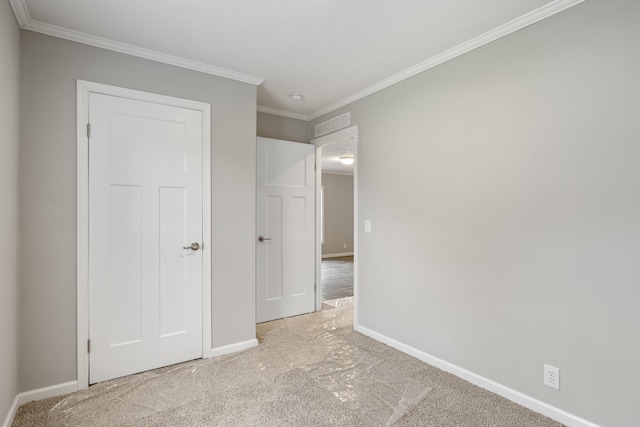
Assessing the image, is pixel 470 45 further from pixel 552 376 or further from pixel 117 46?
pixel 117 46

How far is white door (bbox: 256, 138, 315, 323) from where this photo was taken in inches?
145

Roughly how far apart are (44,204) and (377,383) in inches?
101

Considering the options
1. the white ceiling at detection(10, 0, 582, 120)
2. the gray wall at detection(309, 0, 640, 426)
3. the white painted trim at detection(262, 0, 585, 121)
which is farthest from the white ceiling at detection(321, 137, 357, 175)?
the gray wall at detection(309, 0, 640, 426)

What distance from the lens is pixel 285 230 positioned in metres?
3.84

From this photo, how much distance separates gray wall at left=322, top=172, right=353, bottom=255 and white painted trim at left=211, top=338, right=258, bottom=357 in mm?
6407

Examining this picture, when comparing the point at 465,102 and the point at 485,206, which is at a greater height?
the point at 465,102

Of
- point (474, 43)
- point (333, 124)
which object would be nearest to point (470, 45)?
point (474, 43)

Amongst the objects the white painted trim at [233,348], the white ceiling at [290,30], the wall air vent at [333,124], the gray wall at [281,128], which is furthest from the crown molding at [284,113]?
A: the white painted trim at [233,348]

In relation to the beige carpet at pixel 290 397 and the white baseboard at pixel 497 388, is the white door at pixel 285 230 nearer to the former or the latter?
the beige carpet at pixel 290 397

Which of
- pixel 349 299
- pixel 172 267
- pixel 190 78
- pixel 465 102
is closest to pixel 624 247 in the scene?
pixel 465 102

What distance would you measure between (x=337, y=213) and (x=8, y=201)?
8.07 metres

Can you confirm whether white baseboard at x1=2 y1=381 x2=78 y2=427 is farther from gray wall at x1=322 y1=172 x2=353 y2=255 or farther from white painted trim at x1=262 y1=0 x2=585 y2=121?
gray wall at x1=322 y1=172 x2=353 y2=255

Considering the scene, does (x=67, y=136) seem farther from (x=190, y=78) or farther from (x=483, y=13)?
(x=483, y=13)

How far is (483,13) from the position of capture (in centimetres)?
203
